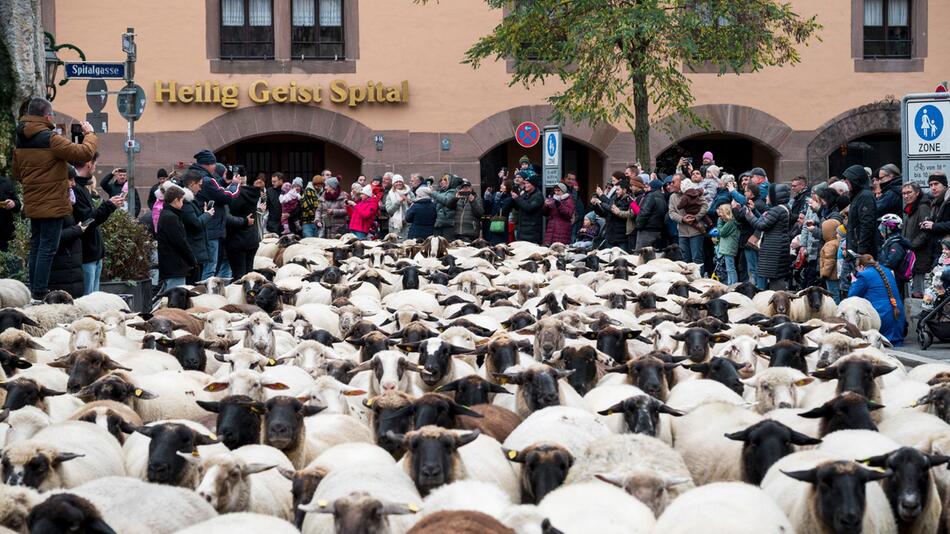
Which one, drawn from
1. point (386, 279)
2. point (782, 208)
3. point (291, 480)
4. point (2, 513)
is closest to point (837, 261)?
point (782, 208)

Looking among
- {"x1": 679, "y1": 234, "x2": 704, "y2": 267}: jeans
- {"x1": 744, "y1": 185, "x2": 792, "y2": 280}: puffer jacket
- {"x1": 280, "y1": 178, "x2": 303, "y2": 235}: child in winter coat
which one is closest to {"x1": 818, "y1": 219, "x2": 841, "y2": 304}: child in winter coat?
{"x1": 744, "y1": 185, "x2": 792, "y2": 280}: puffer jacket

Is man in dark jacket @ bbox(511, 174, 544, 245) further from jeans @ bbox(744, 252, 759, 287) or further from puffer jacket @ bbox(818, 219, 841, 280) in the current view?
puffer jacket @ bbox(818, 219, 841, 280)

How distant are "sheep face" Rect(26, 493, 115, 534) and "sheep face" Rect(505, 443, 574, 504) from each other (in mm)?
2195

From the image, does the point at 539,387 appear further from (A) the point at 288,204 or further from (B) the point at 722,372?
(A) the point at 288,204

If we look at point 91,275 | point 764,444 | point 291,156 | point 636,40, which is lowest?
point 764,444

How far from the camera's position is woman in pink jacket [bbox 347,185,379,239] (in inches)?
975

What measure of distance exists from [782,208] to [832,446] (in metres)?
9.91

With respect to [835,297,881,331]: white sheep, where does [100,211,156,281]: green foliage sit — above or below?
above

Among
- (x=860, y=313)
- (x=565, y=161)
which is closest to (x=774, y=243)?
(x=860, y=313)

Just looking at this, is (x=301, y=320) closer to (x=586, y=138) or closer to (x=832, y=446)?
(x=832, y=446)

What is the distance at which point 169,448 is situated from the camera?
23.2ft

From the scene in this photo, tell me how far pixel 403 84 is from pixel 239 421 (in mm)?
23952

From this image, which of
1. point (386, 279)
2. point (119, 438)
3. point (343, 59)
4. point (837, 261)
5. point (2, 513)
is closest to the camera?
point (2, 513)

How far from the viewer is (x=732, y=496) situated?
6.15 meters
